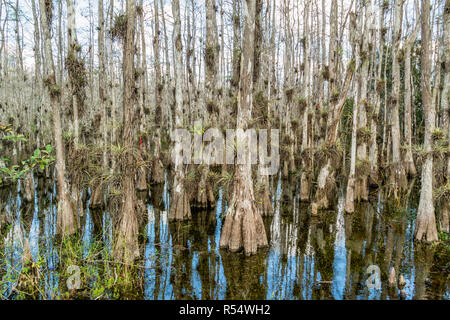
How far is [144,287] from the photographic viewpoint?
5504mm

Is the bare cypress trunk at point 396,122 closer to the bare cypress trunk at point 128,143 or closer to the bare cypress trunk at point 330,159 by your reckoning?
the bare cypress trunk at point 330,159

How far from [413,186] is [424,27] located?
32.2 feet

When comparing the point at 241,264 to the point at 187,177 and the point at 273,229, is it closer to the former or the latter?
the point at 273,229

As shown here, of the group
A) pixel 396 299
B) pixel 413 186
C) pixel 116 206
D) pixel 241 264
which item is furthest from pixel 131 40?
pixel 413 186

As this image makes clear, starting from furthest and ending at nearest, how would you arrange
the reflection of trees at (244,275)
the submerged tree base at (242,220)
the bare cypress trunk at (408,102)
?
the bare cypress trunk at (408,102)
the submerged tree base at (242,220)
the reflection of trees at (244,275)

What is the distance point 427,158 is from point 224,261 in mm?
5968

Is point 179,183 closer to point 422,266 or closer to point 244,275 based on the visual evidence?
point 244,275

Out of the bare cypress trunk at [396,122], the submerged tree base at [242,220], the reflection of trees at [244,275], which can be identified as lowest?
the reflection of trees at [244,275]

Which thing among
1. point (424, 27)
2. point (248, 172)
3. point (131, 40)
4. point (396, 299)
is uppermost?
point (424, 27)

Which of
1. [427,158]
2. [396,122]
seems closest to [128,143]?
[427,158]

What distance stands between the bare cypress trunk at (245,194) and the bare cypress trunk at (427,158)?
4297 mm

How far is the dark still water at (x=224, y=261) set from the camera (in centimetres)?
530

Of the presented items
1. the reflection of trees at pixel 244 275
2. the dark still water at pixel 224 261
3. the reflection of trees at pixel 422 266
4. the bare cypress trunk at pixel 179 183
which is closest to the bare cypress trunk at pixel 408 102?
the dark still water at pixel 224 261

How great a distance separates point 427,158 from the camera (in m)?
7.63
